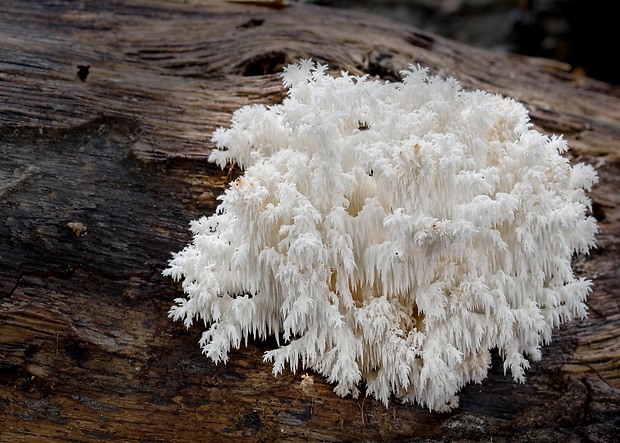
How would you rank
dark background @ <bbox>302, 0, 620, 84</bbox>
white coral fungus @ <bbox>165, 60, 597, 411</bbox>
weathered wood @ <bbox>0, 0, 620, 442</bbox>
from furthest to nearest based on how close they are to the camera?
dark background @ <bbox>302, 0, 620, 84</bbox> < weathered wood @ <bbox>0, 0, 620, 442</bbox> < white coral fungus @ <bbox>165, 60, 597, 411</bbox>

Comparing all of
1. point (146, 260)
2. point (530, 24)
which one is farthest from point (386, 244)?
point (530, 24)

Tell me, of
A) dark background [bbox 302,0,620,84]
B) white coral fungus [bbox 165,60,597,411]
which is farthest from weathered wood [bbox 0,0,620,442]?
dark background [bbox 302,0,620,84]

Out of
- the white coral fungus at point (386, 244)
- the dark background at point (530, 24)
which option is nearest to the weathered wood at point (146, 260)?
the white coral fungus at point (386, 244)

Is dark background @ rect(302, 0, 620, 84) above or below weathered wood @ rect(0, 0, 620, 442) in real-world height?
above

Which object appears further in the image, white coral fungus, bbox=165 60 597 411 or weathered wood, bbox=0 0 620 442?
weathered wood, bbox=0 0 620 442

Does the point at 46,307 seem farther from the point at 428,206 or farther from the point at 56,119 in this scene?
the point at 428,206

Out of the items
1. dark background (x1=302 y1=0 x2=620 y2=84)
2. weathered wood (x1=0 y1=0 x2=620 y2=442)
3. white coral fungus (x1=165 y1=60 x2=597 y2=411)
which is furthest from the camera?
dark background (x1=302 y1=0 x2=620 y2=84)

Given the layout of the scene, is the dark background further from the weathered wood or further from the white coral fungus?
the white coral fungus
